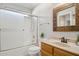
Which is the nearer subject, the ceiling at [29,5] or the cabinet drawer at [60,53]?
the cabinet drawer at [60,53]

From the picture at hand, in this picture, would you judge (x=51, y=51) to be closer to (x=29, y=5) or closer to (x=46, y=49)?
(x=46, y=49)

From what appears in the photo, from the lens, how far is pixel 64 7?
157 centimetres

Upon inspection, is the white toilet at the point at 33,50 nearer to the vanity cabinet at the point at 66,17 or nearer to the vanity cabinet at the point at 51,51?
the vanity cabinet at the point at 51,51

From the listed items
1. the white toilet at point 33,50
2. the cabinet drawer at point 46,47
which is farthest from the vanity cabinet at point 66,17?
the white toilet at point 33,50

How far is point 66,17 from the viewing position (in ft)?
5.11

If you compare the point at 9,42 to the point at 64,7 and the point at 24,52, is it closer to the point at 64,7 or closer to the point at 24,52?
the point at 24,52

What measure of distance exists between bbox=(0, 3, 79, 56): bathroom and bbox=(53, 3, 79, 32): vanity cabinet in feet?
0.15

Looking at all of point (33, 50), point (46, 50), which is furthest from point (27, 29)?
point (46, 50)

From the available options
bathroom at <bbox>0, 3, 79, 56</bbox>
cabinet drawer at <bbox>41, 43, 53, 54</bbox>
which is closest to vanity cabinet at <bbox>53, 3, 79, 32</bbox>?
bathroom at <bbox>0, 3, 79, 56</bbox>

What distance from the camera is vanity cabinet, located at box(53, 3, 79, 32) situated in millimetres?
1480

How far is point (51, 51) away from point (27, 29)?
20.3 inches

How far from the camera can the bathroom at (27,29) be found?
1.48 m

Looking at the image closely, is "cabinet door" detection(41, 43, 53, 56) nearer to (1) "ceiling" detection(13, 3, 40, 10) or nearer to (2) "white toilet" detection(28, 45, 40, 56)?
(2) "white toilet" detection(28, 45, 40, 56)

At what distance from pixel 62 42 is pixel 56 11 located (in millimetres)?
530
